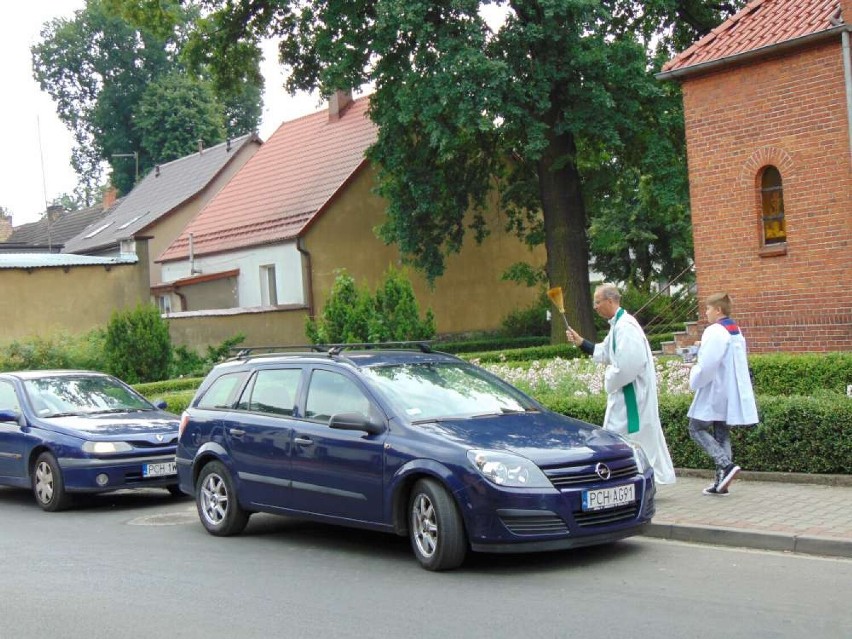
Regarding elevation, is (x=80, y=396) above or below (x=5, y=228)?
below

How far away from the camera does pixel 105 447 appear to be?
1226cm

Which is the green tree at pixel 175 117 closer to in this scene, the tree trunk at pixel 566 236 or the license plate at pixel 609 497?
the tree trunk at pixel 566 236

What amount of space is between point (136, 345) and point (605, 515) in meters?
19.9

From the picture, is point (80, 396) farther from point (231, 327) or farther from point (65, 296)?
point (231, 327)

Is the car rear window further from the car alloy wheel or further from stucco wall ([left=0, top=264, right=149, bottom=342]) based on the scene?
stucco wall ([left=0, top=264, right=149, bottom=342])

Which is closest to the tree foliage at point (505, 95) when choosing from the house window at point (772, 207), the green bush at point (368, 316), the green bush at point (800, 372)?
the green bush at point (368, 316)


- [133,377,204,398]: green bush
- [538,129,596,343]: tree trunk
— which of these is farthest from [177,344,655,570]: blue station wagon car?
[538,129,596,343]: tree trunk

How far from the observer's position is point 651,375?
9820mm

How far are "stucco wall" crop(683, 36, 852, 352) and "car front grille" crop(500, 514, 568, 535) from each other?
11.8 m

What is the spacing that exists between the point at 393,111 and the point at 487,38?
9.97ft

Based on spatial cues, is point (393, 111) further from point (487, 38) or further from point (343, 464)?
point (343, 464)

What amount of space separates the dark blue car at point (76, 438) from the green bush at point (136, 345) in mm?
12137

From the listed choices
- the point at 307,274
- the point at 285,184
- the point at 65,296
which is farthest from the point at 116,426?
the point at 285,184

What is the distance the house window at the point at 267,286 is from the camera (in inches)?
1458
